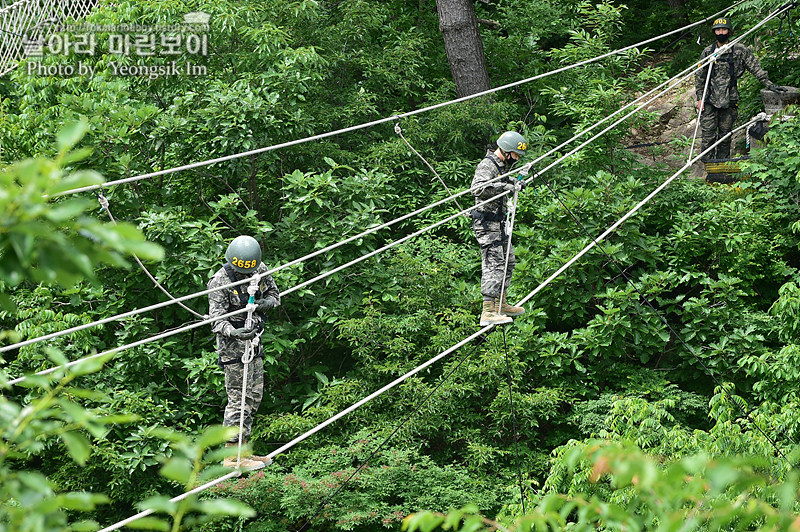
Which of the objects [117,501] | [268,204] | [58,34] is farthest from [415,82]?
[117,501]

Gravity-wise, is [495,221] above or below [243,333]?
above

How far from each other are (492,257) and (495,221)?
27cm

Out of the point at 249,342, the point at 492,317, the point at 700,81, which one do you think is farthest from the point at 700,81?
the point at 249,342

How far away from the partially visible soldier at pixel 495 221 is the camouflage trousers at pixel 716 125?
3.73 m

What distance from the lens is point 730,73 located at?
27.8 feet

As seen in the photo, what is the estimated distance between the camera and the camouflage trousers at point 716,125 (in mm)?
8781

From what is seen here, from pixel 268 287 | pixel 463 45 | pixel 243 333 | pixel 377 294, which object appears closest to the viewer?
pixel 243 333

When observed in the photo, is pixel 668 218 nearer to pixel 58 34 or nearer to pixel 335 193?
pixel 335 193

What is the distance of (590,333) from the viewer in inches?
294

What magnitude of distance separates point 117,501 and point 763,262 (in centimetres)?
617

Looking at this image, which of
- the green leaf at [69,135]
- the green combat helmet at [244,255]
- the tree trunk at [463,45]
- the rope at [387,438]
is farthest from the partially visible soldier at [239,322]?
the tree trunk at [463,45]

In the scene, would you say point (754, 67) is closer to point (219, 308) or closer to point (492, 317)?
point (492, 317)

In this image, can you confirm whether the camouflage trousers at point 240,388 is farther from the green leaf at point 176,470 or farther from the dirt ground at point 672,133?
the dirt ground at point 672,133

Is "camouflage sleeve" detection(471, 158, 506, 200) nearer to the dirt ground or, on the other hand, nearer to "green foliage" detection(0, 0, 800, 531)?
"green foliage" detection(0, 0, 800, 531)
